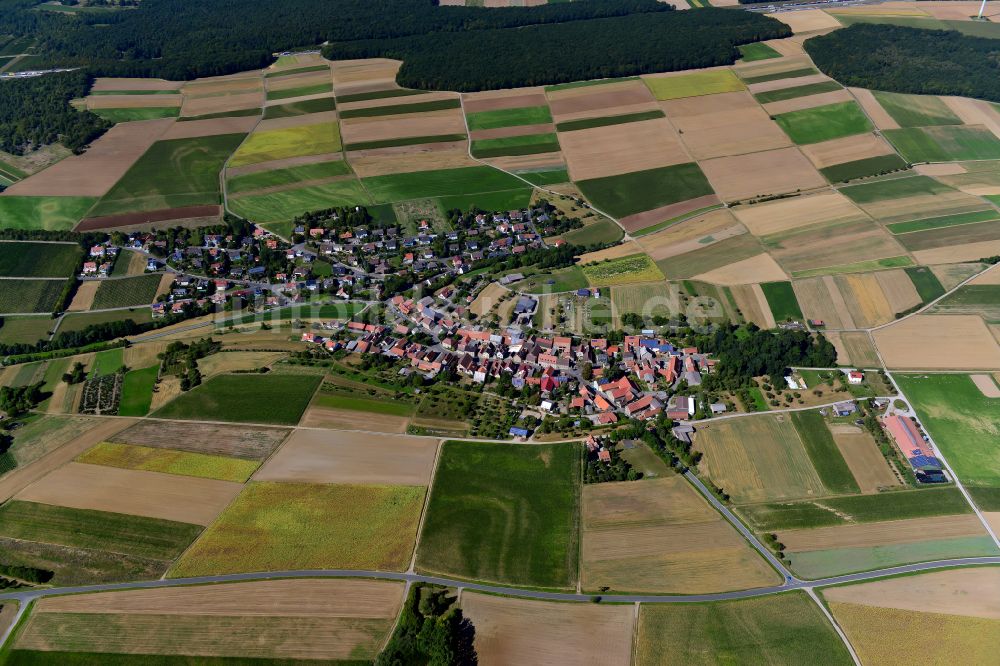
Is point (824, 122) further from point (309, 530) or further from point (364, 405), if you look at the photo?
point (309, 530)

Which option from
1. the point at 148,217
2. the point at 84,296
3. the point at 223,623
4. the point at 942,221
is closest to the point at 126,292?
Answer: the point at 84,296

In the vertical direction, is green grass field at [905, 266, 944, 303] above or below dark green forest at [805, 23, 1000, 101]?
below

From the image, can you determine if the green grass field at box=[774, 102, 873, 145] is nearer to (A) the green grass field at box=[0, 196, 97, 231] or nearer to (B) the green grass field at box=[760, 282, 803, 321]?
(B) the green grass field at box=[760, 282, 803, 321]

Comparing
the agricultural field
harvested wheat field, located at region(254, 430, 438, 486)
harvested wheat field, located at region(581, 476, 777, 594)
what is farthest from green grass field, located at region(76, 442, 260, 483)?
harvested wheat field, located at region(581, 476, 777, 594)

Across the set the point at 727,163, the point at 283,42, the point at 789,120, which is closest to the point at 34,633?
the point at 727,163

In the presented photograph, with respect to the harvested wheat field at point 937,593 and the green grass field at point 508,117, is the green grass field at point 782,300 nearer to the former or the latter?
the harvested wheat field at point 937,593
